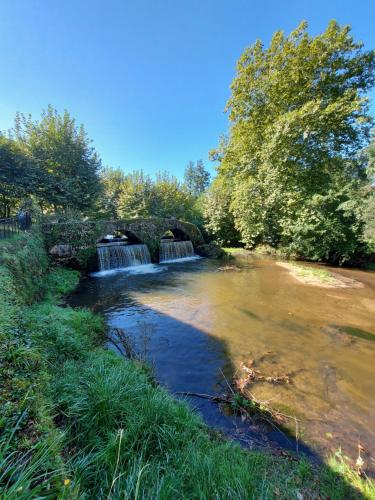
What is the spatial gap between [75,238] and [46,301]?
19.2 ft

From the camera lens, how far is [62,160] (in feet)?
55.6

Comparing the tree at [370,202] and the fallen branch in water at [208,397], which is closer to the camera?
the fallen branch in water at [208,397]

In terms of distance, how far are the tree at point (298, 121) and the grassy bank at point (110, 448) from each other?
45.0ft

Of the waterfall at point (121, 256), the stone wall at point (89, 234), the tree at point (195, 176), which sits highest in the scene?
the tree at point (195, 176)

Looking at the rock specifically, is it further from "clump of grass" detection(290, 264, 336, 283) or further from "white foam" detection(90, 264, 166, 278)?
"clump of grass" detection(290, 264, 336, 283)

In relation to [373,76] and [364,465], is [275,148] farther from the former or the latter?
[364,465]

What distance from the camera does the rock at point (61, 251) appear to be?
10.9 m

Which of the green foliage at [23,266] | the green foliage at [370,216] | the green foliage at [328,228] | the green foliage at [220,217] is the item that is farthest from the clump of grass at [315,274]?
the green foliage at [23,266]

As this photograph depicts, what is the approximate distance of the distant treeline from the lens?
11852 mm

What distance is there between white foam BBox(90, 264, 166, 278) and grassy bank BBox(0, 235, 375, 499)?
8845mm

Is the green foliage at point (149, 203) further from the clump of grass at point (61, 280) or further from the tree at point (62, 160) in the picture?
the clump of grass at point (61, 280)

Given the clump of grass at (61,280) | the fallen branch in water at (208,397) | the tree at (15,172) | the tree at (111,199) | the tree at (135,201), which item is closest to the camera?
the fallen branch in water at (208,397)

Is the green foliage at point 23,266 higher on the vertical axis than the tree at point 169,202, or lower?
lower

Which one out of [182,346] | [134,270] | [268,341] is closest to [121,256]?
[134,270]
